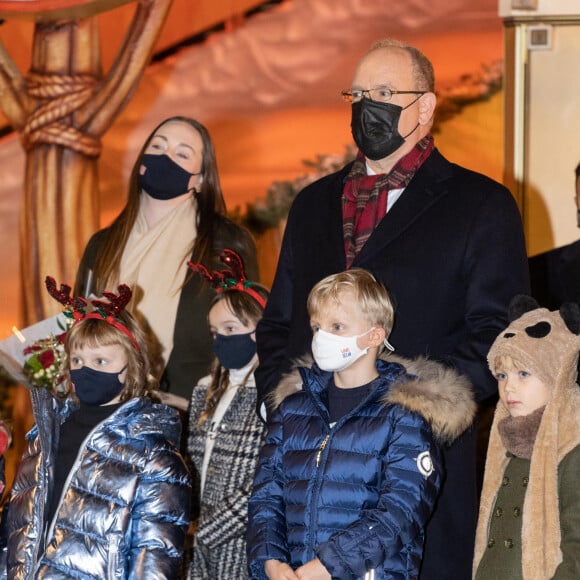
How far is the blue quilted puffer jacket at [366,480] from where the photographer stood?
2.99m

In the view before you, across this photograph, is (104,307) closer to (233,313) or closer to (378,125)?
(233,313)

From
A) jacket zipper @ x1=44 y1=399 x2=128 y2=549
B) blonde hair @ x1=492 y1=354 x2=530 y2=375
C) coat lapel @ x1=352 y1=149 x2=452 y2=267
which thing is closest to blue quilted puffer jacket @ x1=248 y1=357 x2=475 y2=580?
blonde hair @ x1=492 y1=354 x2=530 y2=375

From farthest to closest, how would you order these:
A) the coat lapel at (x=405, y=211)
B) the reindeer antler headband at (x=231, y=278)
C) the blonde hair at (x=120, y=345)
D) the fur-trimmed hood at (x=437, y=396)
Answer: the reindeer antler headband at (x=231, y=278) → the blonde hair at (x=120, y=345) → the coat lapel at (x=405, y=211) → the fur-trimmed hood at (x=437, y=396)

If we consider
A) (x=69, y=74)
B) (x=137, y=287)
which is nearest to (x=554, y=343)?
(x=137, y=287)

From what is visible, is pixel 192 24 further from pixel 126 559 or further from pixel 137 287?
pixel 126 559

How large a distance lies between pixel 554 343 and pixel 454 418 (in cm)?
36

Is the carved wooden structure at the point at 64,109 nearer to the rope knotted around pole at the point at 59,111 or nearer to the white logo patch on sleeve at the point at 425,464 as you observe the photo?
the rope knotted around pole at the point at 59,111

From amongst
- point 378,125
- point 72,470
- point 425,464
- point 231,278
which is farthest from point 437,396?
point 231,278

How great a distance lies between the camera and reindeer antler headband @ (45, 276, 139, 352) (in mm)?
3899

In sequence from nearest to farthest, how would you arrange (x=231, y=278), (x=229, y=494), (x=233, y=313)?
(x=229, y=494) → (x=233, y=313) → (x=231, y=278)

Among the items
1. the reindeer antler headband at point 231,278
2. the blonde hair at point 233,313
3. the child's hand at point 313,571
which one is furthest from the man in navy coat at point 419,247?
the reindeer antler headband at point 231,278

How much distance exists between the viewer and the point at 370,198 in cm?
348

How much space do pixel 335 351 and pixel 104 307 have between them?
1092 millimetres

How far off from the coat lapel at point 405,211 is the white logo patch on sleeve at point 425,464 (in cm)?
65
